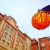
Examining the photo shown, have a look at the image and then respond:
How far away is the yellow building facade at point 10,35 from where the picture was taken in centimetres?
1938

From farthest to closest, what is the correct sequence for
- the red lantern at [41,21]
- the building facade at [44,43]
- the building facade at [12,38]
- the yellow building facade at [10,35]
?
the building facade at [44,43]
the building facade at [12,38]
the yellow building facade at [10,35]
the red lantern at [41,21]

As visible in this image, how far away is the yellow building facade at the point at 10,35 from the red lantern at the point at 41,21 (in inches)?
660

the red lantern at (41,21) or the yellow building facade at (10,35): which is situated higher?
the yellow building facade at (10,35)

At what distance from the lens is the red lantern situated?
2.72 meters

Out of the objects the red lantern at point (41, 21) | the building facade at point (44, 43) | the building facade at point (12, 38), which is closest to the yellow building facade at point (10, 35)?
the building facade at point (12, 38)

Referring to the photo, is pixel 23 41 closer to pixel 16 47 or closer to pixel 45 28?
pixel 16 47

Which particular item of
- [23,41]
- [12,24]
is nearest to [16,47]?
[23,41]

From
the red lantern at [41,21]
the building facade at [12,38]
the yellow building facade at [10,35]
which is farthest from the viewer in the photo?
the building facade at [12,38]

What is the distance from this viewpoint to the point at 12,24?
23.9 metres

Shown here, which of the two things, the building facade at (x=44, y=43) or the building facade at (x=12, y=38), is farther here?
the building facade at (x=44, y=43)

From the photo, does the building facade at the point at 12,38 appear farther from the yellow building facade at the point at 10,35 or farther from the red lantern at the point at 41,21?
the red lantern at the point at 41,21

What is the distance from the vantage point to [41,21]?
2.72 m

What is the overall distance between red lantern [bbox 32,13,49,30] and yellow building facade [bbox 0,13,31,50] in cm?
1676

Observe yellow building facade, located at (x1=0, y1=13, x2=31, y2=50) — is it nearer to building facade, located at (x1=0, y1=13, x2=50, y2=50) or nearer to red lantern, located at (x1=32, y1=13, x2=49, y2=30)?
building facade, located at (x1=0, y1=13, x2=50, y2=50)
